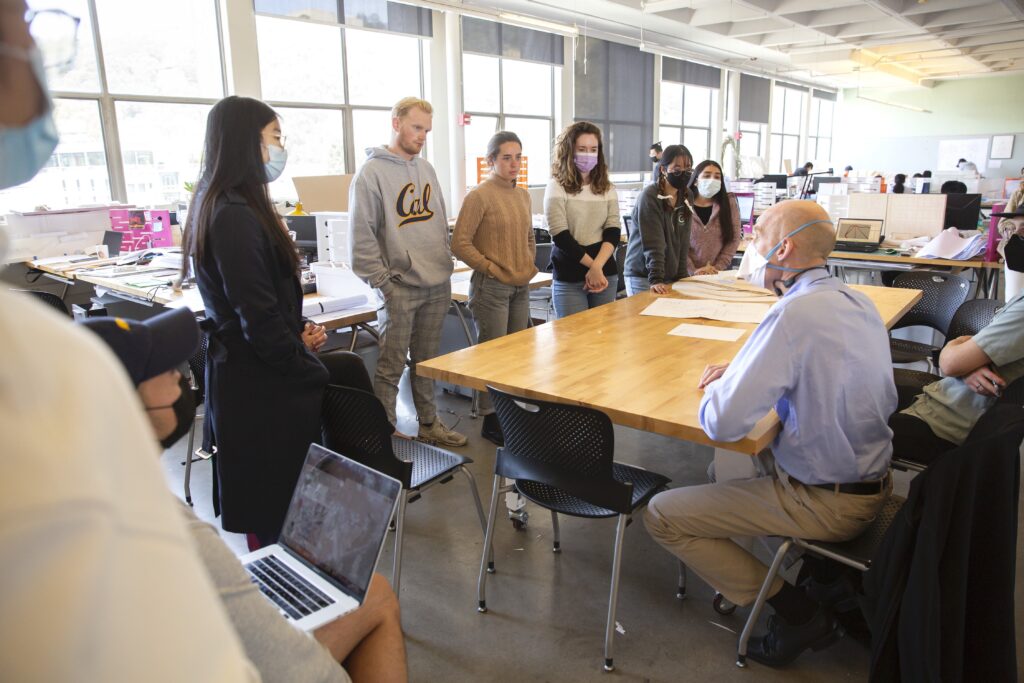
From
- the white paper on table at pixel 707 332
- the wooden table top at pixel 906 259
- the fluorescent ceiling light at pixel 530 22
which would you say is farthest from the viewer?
the fluorescent ceiling light at pixel 530 22

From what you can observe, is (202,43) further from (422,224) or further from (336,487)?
(336,487)

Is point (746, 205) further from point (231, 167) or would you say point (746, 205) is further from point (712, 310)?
point (231, 167)

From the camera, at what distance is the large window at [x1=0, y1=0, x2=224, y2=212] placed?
6.05 m

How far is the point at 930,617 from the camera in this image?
1.46m

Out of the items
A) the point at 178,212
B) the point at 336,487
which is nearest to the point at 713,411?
the point at 336,487

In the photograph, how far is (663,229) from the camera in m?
3.61

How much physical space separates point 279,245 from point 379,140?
6906 mm

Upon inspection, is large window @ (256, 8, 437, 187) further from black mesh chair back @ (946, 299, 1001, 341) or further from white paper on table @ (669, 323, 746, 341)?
black mesh chair back @ (946, 299, 1001, 341)

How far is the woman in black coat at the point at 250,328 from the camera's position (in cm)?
190

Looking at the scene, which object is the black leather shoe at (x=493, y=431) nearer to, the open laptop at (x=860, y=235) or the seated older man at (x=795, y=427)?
the seated older man at (x=795, y=427)

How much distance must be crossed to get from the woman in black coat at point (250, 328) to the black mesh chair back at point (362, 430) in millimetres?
64

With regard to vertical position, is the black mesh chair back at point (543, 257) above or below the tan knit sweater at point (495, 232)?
below

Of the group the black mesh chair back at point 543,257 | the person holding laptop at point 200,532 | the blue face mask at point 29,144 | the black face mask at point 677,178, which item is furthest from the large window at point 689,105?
the blue face mask at point 29,144

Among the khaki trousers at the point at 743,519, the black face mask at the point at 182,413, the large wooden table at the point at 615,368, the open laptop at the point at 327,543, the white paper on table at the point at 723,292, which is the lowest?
the khaki trousers at the point at 743,519
